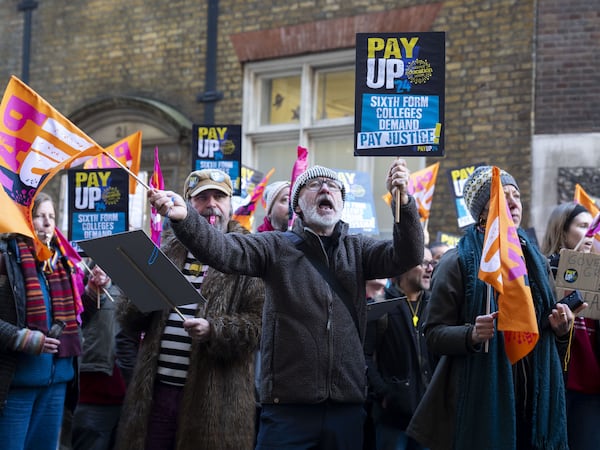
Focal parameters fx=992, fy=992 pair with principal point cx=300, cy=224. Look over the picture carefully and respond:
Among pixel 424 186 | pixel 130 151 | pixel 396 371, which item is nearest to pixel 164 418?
pixel 396 371

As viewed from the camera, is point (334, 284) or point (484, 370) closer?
point (484, 370)

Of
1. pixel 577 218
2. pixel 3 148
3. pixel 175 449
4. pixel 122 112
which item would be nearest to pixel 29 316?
pixel 3 148

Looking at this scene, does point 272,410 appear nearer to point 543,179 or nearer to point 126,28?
point 543,179

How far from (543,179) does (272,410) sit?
6.27 meters

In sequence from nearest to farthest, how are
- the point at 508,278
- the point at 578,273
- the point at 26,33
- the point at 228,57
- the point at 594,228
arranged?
the point at 508,278 → the point at 578,273 → the point at 594,228 → the point at 228,57 → the point at 26,33

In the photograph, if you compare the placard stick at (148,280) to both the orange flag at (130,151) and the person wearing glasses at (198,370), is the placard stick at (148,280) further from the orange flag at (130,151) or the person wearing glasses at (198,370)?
the orange flag at (130,151)

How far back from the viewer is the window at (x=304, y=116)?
1145 cm

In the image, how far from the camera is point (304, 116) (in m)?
11.8

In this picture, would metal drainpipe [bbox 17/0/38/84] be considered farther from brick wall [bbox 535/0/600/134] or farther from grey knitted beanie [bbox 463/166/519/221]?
grey knitted beanie [bbox 463/166/519/221]

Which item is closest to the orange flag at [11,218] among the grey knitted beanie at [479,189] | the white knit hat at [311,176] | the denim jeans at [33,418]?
the denim jeans at [33,418]

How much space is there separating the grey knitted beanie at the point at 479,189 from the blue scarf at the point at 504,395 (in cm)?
35

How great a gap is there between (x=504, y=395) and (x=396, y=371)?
6.64ft

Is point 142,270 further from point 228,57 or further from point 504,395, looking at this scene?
point 228,57

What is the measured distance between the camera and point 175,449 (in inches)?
190
